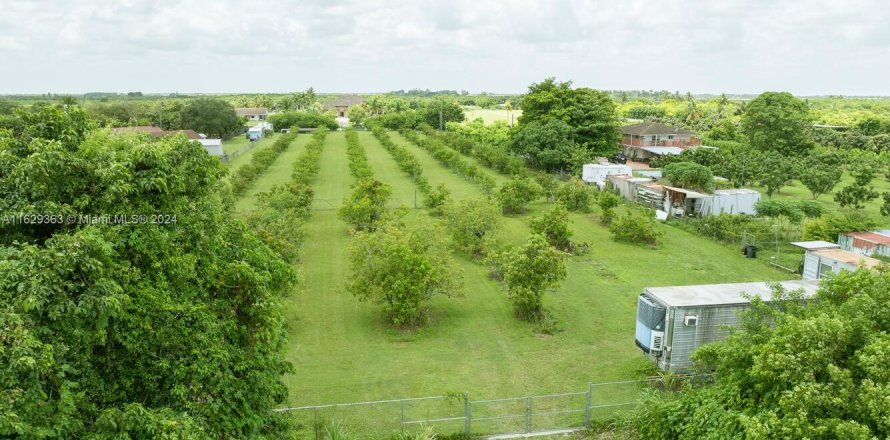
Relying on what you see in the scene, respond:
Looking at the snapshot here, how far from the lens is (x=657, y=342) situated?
15.2 m

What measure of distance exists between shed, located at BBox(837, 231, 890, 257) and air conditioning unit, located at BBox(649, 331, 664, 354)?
13.5 metres

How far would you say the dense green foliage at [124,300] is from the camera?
7.04m

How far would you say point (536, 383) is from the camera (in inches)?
607

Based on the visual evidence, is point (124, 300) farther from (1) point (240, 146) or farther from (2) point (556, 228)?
(1) point (240, 146)

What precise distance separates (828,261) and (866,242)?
4.61 m

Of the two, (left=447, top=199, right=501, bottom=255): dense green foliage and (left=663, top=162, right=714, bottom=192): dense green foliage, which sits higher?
(left=663, top=162, right=714, bottom=192): dense green foliage

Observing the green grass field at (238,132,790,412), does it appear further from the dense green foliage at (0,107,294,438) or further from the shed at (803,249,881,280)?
the dense green foliage at (0,107,294,438)

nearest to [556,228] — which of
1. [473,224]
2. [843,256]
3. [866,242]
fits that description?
[473,224]

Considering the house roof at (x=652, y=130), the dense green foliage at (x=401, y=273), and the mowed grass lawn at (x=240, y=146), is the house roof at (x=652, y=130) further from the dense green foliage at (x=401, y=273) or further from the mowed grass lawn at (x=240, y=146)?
the dense green foliage at (x=401, y=273)

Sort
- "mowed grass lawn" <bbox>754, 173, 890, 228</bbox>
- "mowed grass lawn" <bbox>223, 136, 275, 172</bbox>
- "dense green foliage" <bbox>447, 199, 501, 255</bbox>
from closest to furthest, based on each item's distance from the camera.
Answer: "dense green foliage" <bbox>447, 199, 501, 255</bbox>
"mowed grass lawn" <bbox>754, 173, 890, 228</bbox>
"mowed grass lawn" <bbox>223, 136, 275, 172</bbox>

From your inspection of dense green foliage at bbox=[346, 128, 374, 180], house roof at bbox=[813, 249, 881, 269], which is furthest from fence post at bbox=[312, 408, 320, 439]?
dense green foliage at bbox=[346, 128, 374, 180]

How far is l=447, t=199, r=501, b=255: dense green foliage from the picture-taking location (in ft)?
86.8

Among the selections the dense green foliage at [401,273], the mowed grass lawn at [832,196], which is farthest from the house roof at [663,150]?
the dense green foliage at [401,273]

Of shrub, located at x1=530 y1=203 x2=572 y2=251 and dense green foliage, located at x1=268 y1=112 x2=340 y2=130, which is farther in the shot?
dense green foliage, located at x1=268 y1=112 x2=340 y2=130
